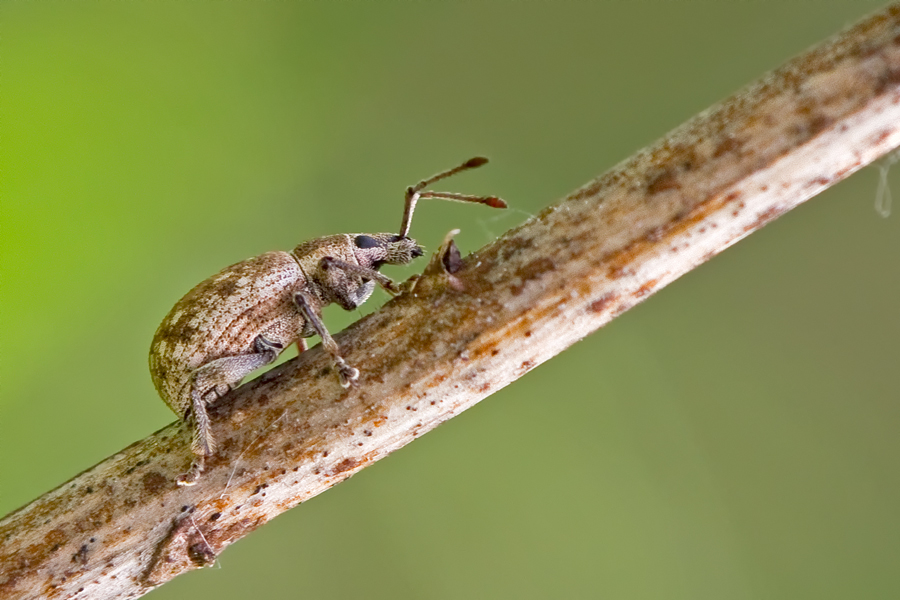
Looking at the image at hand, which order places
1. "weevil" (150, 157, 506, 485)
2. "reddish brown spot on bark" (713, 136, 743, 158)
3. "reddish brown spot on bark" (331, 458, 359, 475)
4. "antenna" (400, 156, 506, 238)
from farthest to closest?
1. "antenna" (400, 156, 506, 238)
2. "weevil" (150, 157, 506, 485)
3. "reddish brown spot on bark" (331, 458, 359, 475)
4. "reddish brown spot on bark" (713, 136, 743, 158)

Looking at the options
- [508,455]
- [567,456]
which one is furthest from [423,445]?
[567,456]

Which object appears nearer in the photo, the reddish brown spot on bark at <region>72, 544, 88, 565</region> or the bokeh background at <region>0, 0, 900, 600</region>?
the reddish brown spot on bark at <region>72, 544, 88, 565</region>

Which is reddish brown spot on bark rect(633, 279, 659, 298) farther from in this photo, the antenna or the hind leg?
the hind leg

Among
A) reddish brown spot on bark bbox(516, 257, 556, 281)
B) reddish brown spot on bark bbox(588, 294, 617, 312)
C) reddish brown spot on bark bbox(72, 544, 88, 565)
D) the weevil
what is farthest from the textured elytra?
reddish brown spot on bark bbox(588, 294, 617, 312)

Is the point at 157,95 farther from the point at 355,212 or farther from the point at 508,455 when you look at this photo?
the point at 508,455

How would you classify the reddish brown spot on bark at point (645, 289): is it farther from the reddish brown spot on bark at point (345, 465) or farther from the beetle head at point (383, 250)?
the beetle head at point (383, 250)

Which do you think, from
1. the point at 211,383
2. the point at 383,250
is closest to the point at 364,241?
the point at 383,250
